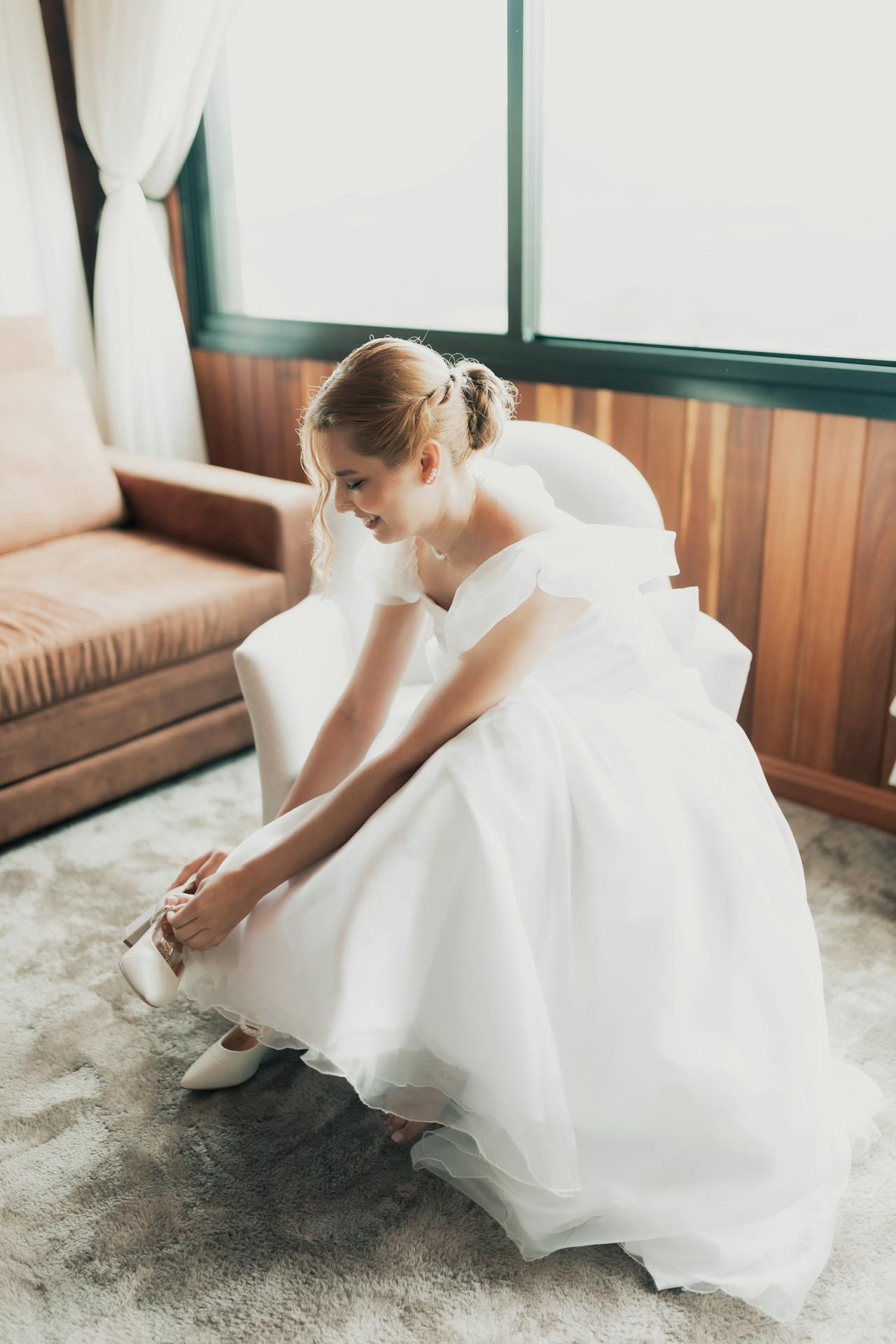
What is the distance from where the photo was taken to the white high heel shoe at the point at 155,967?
56.1 inches

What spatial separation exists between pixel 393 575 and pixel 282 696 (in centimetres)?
28

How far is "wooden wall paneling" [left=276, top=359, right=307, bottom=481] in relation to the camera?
3252 millimetres

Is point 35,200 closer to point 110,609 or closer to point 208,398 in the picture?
point 208,398

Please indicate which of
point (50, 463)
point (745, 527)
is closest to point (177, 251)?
point (50, 463)

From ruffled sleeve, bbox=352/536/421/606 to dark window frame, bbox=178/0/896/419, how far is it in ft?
3.29

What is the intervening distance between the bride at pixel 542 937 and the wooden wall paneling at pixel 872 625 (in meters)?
0.90

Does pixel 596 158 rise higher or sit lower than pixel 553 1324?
higher

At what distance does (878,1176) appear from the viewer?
4.91 ft

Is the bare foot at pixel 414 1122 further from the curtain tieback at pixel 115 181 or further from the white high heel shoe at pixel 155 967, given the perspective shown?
the curtain tieback at pixel 115 181

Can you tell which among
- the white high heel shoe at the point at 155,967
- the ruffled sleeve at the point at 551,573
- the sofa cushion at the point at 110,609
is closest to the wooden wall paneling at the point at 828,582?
the ruffled sleeve at the point at 551,573

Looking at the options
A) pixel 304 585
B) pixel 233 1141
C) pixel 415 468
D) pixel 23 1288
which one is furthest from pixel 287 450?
pixel 23 1288

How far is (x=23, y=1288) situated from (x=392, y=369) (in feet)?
3.97

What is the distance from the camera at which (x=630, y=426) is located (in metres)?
2.53

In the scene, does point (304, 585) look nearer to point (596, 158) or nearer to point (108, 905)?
point (108, 905)
